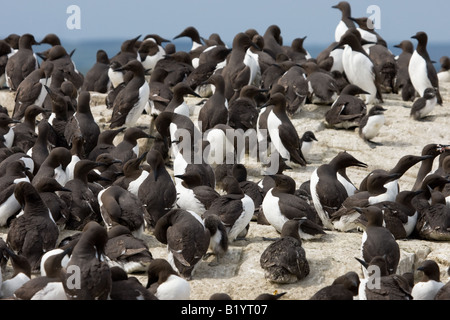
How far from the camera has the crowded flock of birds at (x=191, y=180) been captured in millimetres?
8977

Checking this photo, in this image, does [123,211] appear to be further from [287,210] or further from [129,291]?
[129,291]

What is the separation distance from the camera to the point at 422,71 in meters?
17.3

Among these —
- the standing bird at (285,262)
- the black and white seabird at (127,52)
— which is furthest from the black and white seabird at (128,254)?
the black and white seabird at (127,52)

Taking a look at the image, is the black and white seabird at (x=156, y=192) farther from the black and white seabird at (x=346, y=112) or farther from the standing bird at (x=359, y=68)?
the standing bird at (x=359, y=68)

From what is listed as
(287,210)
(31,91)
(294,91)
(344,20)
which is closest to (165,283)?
(287,210)

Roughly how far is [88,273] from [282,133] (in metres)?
6.33

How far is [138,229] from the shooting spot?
10.5 m

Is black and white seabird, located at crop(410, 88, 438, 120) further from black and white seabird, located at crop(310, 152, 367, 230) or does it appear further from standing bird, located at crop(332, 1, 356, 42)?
standing bird, located at crop(332, 1, 356, 42)

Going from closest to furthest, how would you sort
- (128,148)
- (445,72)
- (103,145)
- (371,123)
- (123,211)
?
1. (123,211)
2. (128,148)
3. (103,145)
4. (371,123)
5. (445,72)

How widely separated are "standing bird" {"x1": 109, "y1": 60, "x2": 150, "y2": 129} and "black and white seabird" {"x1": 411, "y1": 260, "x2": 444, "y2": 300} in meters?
7.00

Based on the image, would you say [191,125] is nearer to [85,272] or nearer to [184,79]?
[184,79]

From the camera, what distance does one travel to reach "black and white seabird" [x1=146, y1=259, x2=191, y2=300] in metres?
8.69

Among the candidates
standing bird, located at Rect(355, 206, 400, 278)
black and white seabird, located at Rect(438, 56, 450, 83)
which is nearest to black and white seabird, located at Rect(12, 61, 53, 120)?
standing bird, located at Rect(355, 206, 400, 278)

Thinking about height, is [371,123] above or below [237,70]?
below
